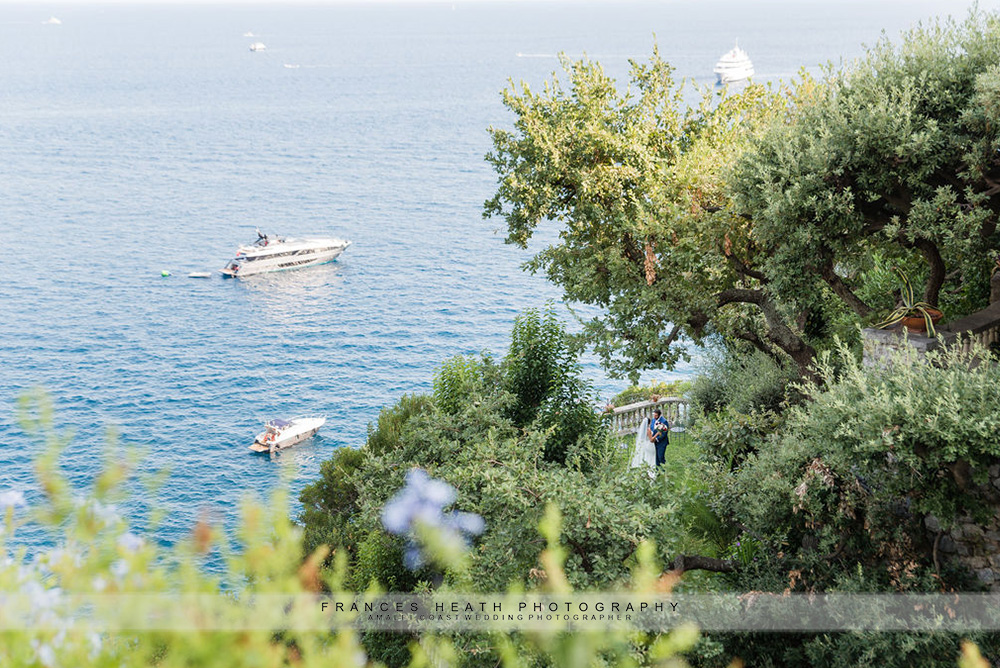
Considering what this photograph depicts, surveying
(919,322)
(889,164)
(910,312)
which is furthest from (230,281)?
(919,322)

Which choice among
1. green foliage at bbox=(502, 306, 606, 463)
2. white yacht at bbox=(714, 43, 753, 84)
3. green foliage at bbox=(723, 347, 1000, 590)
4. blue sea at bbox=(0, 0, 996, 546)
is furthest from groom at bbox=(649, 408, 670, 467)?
white yacht at bbox=(714, 43, 753, 84)

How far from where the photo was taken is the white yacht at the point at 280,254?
65938 mm

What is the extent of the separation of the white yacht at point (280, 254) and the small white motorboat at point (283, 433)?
25980 millimetres

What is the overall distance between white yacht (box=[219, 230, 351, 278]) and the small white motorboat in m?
26.0

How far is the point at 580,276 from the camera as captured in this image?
18250 millimetres

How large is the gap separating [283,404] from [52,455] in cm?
4550

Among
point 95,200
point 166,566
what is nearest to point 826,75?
point 166,566

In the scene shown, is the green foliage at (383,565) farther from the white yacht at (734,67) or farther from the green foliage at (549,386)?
the white yacht at (734,67)

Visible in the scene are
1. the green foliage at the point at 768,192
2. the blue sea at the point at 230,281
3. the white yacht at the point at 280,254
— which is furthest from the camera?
the white yacht at the point at 280,254

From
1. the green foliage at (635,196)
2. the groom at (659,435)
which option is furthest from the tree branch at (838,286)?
the groom at (659,435)

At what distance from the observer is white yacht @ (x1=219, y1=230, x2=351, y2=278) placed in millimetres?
65938

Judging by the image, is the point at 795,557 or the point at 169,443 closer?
the point at 795,557

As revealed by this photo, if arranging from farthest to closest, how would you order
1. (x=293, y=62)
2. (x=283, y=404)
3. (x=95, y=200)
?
(x=293, y=62), (x=95, y=200), (x=283, y=404)

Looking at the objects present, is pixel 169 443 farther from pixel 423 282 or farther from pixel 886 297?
pixel 886 297
